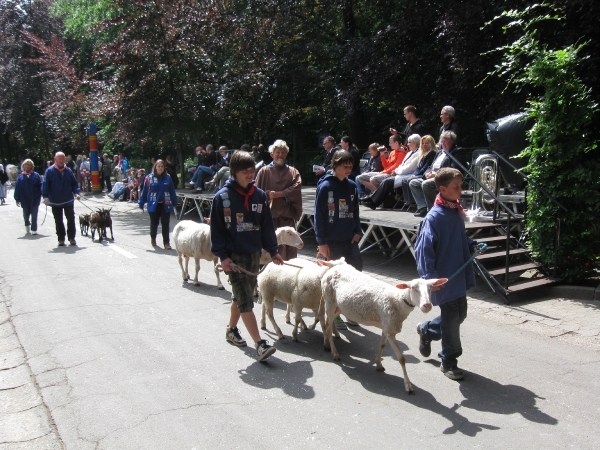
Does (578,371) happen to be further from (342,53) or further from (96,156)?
(96,156)

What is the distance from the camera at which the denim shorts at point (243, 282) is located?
5.55 m

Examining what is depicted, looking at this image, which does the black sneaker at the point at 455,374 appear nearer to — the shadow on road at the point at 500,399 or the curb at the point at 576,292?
the shadow on road at the point at 500,399

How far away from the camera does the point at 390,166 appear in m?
11.9

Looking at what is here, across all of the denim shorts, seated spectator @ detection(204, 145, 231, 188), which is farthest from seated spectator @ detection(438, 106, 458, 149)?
seated spectator @ detection(204, 145, 231, 188)

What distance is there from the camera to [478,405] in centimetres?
462

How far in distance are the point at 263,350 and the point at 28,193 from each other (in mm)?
12037

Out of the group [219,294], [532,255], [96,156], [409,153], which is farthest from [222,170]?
[96,156]

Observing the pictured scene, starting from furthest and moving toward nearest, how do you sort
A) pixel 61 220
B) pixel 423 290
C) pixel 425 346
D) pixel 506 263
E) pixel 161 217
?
pixel 61 220
pixel 161 217
pixel 506 263
pixel 425 346
pixel 423 290

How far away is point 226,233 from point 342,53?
13.3m

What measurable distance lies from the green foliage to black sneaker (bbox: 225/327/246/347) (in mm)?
4761

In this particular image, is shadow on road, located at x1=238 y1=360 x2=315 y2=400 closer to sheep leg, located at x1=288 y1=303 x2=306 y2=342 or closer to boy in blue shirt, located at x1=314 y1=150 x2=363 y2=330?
sheep leg, located at x1=288 y1=303 x2=306 y2=342

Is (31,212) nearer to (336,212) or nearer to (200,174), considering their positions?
(200,174)

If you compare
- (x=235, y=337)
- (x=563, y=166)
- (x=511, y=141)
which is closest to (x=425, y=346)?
(x=235, y=337)

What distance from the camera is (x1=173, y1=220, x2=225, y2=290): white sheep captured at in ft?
28.8
